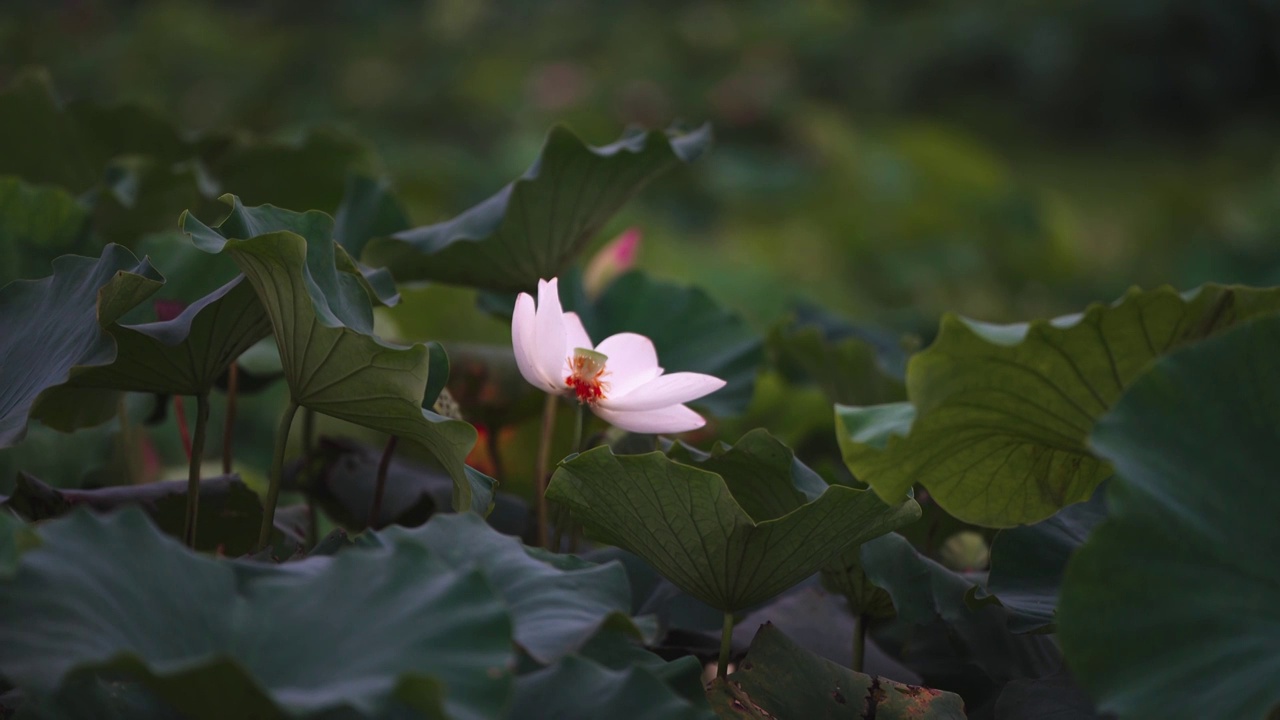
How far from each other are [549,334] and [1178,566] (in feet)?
1.07

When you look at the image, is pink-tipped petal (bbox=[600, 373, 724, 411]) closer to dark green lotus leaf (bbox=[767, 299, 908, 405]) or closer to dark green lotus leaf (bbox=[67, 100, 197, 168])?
dark green lotus leaf (bbox=[767, 299, 908, 405])

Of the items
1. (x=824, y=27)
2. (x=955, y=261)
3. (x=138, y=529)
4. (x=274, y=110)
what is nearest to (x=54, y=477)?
(x=138, y=529)

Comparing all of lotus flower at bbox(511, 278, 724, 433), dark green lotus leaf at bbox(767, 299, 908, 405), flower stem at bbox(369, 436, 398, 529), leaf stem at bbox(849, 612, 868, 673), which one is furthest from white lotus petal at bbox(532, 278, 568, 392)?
dark green lotus leaf at bbox(767, 299, 908, 405)

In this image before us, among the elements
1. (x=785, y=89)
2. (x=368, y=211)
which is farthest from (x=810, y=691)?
(x=785, y=89)

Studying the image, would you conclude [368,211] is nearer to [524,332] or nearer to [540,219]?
[540,219]

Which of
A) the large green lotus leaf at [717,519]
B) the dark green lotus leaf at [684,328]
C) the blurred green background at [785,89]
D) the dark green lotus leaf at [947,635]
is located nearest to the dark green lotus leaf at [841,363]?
the dark green lotus leaf at [684,328]

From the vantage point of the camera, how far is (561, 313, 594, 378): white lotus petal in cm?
64

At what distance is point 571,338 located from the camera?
67 centimetres

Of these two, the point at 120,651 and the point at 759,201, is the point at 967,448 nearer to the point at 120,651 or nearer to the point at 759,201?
the point at 120,651

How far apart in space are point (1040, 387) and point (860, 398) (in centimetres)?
42

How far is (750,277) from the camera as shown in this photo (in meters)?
1.99

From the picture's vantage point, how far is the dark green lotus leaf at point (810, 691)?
55 cm

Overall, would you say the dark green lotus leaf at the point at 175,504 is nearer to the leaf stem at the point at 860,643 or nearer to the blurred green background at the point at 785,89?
the leaf stem at the point at 860,643

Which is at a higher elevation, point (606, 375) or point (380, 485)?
point (606, 375)
